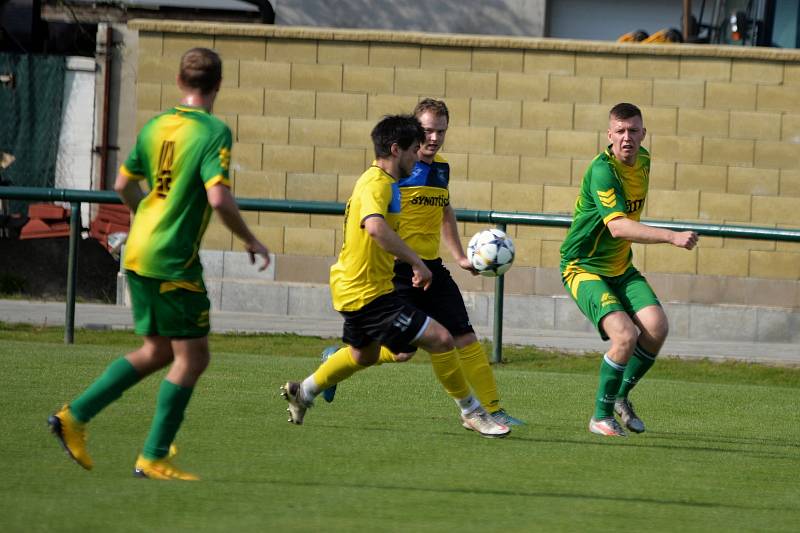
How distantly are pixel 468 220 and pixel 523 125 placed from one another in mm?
3888

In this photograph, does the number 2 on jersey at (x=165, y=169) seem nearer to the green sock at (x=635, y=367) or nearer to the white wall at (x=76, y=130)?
the green sock at (x=635, y=367)

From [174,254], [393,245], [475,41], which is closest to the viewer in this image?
[174,254]

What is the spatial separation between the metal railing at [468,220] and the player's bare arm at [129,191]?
18.4 ft

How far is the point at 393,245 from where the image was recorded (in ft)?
21.7

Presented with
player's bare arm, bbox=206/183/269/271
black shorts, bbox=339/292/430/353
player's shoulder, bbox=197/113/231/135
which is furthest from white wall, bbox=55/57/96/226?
player's bare arm, bbox=206/183/269/271

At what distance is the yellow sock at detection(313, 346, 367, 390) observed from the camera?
283 inches

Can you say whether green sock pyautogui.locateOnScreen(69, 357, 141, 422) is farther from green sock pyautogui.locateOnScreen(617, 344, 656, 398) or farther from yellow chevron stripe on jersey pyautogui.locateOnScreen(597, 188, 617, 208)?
green sock pyautogui.locateOnScreen(617, 344, 656, 398)

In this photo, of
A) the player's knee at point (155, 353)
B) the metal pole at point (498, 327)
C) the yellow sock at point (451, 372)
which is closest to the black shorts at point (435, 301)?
the yellow sock at point (451, 372)

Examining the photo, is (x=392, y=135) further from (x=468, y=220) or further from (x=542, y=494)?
(x=468, y=220)

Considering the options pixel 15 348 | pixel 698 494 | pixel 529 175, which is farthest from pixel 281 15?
pixel 698 494

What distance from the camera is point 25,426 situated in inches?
272

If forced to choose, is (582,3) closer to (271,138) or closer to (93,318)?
(271,138)

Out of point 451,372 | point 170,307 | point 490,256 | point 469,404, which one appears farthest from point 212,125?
point 490,256

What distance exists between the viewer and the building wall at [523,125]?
14.9 meters
